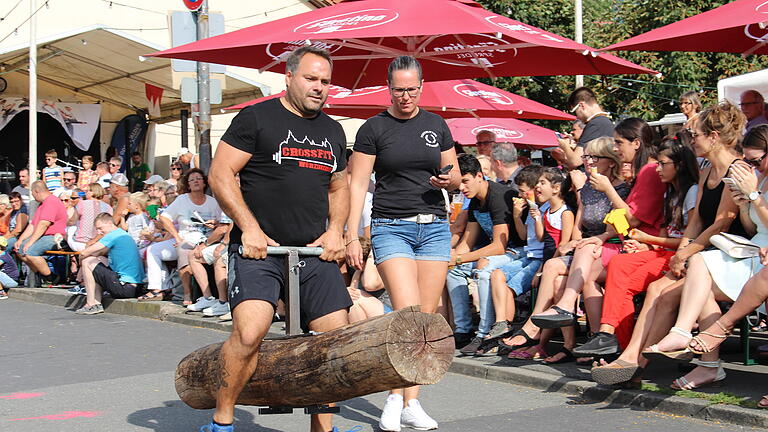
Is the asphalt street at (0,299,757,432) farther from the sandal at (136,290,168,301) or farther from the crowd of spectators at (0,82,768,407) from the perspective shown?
the sandal at (136,290,168,301)

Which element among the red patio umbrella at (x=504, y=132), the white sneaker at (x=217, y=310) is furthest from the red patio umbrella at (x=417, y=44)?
the red patio umbrella at (x=504, y=132)

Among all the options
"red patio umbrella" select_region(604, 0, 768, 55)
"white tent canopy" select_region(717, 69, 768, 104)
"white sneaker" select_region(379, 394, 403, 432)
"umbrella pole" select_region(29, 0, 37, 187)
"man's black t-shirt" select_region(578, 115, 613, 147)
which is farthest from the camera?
"umbrella pole" select_region(29, 0, 37, 187)

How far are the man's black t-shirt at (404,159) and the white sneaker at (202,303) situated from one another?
6564mm

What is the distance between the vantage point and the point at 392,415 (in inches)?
232

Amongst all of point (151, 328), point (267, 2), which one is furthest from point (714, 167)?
point (267, 2)

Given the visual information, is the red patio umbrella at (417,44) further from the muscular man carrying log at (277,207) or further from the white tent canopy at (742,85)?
the muscular man carrying log at (277,207)

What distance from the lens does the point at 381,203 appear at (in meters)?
6.13

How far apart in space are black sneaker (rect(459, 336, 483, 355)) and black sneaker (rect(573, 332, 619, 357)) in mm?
1666

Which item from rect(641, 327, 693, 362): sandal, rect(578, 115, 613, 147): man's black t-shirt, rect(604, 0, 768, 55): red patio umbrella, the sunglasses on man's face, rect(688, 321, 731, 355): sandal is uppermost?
rect(604, 0, 768, 55): red patio umbrella

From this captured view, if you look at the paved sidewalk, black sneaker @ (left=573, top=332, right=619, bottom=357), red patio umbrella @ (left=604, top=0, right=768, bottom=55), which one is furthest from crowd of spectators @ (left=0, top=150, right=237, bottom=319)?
black sneaker @ (left=573, top=332, right=619, bottom=357)

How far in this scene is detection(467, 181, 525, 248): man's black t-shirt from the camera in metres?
A: 9.00

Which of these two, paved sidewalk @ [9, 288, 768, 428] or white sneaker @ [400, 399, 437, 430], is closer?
white sneaker @ [400, 399, 437, 430]

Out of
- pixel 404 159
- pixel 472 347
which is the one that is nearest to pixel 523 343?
pixel 472 347

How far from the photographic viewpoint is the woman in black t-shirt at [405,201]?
234 inches
